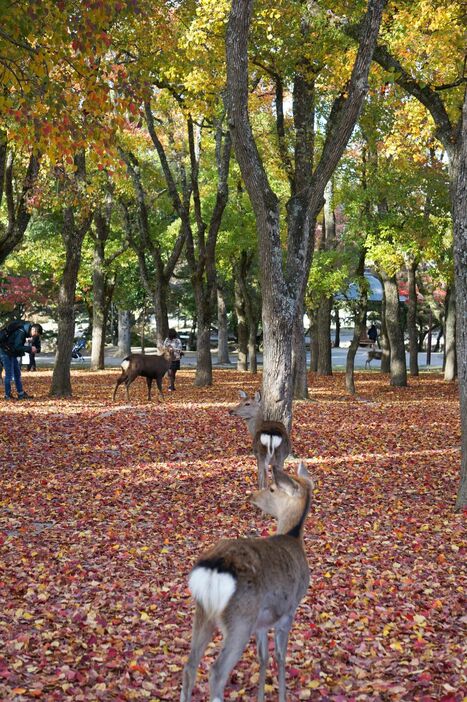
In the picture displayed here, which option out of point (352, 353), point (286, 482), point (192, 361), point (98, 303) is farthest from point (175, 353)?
point (192, 361)

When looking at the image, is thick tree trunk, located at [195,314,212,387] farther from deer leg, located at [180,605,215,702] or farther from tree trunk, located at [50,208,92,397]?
deer leg, located at [180,605,215,702]

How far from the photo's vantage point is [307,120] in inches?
654

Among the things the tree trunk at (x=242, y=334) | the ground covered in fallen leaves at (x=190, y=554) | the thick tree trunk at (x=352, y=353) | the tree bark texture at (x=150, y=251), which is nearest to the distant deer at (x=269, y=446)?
the ground covered in fallen leaves at (x=190, y=554)

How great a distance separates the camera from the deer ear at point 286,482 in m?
5.25

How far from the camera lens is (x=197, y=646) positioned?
13.5 ft

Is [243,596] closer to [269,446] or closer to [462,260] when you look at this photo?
[269,446]

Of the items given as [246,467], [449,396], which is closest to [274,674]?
[246,467]

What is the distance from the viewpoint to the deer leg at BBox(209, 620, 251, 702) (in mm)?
3975

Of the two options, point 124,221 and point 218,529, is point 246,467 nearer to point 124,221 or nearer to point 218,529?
point 218,529

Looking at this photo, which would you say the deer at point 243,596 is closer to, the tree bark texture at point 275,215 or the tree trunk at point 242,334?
the tree bark texture at point 275,215

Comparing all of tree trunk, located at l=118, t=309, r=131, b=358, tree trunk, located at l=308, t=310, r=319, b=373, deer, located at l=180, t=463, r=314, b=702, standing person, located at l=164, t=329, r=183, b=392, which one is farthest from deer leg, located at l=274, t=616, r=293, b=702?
tree trunk, located at l=118, t=309, r=131, b=358

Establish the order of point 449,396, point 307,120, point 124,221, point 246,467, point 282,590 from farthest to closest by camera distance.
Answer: point 124,221 → point 449,396 → point 307,120 → point 246,467 → point 282,590

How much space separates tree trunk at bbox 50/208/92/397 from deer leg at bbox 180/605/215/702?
49.4 ft

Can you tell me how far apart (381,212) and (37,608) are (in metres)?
18.4
